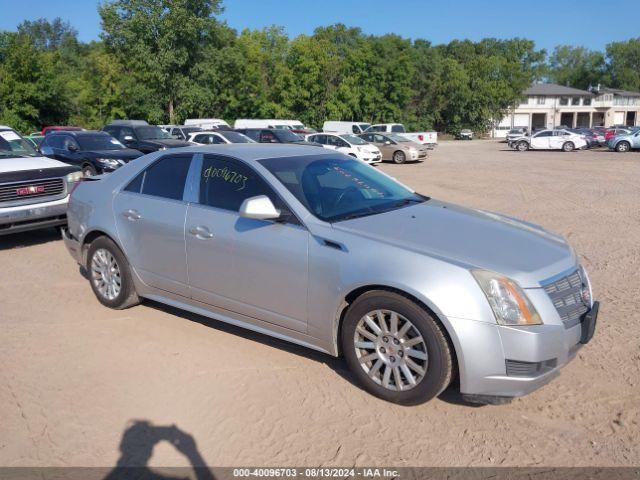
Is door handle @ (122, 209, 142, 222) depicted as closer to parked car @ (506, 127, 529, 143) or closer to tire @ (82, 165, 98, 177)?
tire @ (82, 165, 98, 177)

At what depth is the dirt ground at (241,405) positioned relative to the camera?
132 inches

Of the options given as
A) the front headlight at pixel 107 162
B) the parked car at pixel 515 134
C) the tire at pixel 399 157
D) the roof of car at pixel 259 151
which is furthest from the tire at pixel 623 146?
the roof of car at pixel 259 151

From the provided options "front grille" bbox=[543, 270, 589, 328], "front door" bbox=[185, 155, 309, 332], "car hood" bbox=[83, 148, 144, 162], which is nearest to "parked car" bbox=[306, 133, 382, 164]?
"car hood" bbox=[83, 148, 144, 162]

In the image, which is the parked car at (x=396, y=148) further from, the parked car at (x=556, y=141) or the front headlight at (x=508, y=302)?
the front headlight at (x=508, y=302)

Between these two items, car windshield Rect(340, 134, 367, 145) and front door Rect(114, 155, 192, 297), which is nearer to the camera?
front door Rect(114, 155, 192, 297)

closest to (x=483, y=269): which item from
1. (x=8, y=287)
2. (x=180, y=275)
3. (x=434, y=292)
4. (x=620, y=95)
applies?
(x=434, y=292)

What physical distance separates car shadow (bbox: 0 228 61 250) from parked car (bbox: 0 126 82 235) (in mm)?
679

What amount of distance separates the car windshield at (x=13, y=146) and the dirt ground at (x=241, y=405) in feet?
14.9

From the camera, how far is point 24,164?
8969 millimetres

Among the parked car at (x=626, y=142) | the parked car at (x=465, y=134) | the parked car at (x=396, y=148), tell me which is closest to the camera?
the parked car at (x=396, y=148)

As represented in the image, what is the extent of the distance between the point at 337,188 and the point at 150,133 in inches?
697

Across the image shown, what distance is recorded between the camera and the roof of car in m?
4.86

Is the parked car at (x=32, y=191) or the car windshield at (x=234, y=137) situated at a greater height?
the car windshield at (x=234, y=137)

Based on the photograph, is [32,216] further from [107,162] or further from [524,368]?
[524,368]
